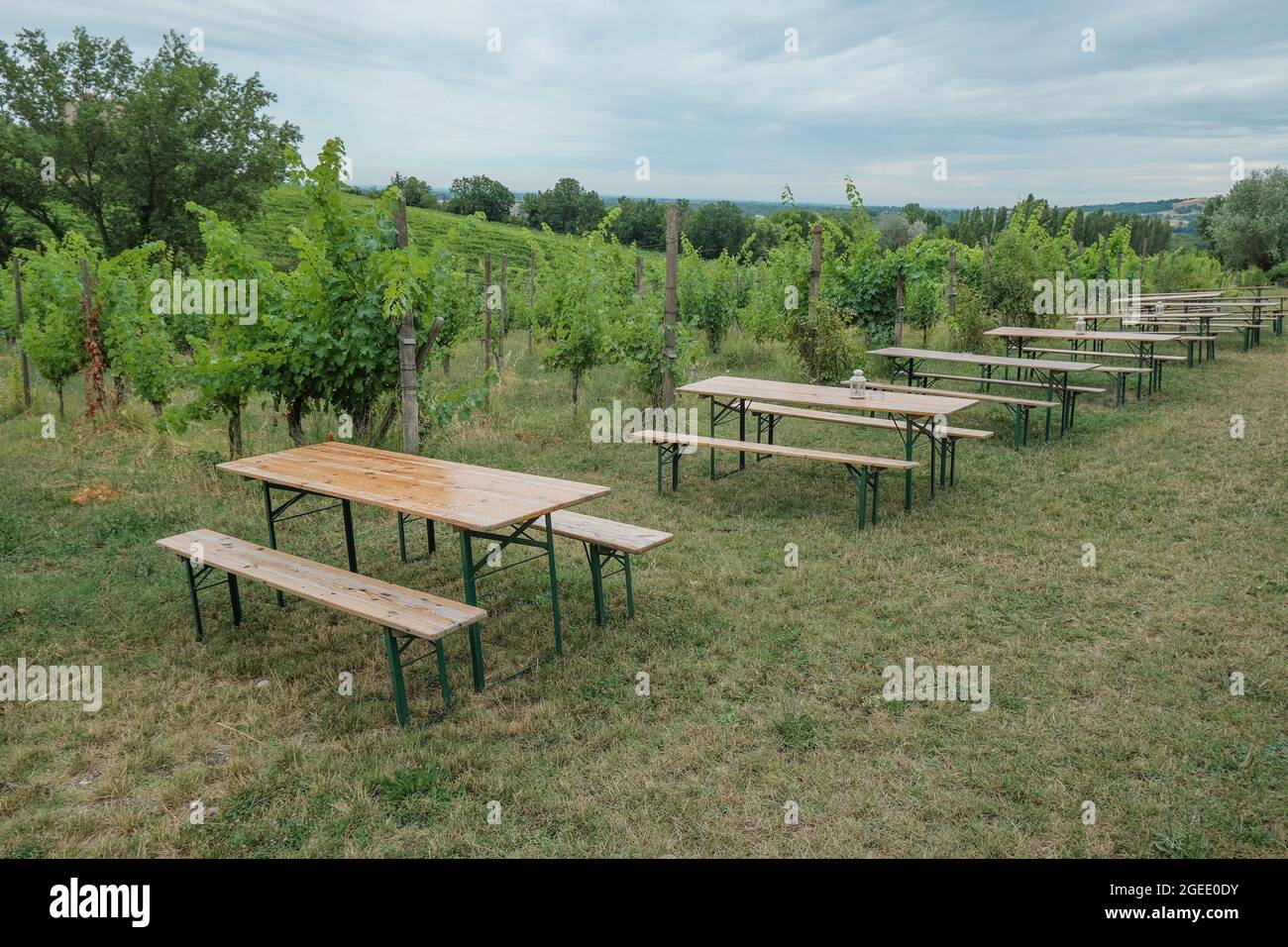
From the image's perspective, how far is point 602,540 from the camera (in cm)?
486

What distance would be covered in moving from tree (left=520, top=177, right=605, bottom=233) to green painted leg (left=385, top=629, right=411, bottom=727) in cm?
3394

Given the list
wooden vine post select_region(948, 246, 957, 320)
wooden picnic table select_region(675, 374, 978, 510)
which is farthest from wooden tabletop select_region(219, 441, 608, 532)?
wooden vine post select_region(948, 246, 957, 320)

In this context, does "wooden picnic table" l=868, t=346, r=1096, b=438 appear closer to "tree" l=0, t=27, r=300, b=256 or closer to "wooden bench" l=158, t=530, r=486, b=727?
"wooden bench" l=158, t=530, r=486, b=727

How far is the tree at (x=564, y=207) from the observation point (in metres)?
36.8

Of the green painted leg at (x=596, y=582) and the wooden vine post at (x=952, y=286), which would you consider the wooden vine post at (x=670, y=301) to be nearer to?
the green painted leg at (x=596, y=582)

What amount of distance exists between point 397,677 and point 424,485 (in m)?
1.22

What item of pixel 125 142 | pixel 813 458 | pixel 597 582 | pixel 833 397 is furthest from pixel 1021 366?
pixel 125 142

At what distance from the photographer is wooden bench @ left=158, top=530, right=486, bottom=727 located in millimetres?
3752

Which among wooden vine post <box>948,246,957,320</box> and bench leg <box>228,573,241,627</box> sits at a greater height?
wooden vine post <box>948,246,957,320</box>

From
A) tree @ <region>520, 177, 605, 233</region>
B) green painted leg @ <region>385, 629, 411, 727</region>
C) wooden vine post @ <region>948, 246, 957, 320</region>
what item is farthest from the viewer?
tree @ <region>520, 177, 605, 233</region>

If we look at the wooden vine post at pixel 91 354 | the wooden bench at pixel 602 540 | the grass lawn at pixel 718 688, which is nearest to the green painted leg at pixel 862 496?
the grass lawn at pixel 718 688

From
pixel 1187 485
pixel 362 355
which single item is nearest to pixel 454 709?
pixel 362 355
